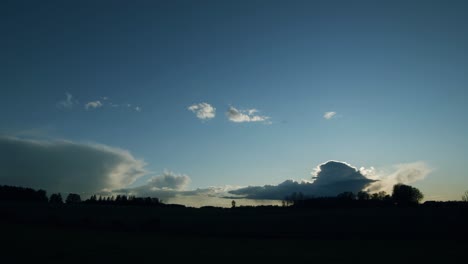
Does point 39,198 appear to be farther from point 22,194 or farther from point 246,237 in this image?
point 246,237

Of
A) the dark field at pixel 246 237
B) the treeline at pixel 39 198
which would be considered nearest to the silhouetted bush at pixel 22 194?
the treeline at pixel 39 198

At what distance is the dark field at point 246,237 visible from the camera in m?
37.2

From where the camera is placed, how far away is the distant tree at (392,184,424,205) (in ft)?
487

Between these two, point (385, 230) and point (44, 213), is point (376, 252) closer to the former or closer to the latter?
point (385, 230)

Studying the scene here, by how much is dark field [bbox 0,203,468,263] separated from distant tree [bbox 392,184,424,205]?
2506 inches

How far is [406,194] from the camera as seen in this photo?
150 meters

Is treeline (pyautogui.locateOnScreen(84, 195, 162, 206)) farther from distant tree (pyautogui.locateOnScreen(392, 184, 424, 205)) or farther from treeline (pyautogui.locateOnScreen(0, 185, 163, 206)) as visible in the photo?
distant tree (pyautogui.locateOnScreen(392, 184, 424, 205))

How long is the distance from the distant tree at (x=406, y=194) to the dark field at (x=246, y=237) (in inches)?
2506

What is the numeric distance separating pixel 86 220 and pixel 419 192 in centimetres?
13526

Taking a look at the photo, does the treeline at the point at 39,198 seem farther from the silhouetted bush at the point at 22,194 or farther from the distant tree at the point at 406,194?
the distant tree at the point at 406,194

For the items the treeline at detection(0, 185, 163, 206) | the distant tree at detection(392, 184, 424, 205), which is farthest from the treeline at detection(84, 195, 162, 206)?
the distant tree at detection(392, 184, 424, 205)

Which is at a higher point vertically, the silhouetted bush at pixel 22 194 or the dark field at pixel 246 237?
the silhouetted bush at pixel 22 194

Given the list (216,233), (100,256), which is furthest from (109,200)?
(100,256)

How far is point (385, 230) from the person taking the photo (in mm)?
69750
